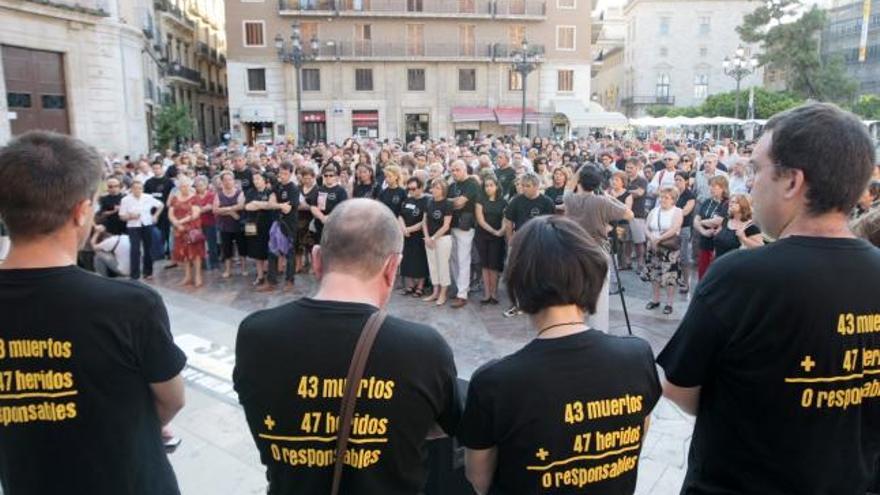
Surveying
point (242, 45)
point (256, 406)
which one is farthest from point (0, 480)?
point (242, 45)

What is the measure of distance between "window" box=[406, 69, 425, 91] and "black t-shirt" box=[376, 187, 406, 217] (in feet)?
105

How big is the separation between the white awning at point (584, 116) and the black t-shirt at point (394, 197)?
3150 cm

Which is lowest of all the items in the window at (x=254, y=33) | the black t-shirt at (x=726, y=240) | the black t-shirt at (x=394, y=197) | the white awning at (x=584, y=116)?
the black t-shirt at (x=726, y=240)

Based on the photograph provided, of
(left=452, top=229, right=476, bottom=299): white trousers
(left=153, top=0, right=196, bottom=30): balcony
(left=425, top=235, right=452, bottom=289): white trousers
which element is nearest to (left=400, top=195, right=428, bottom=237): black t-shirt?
(left=425, top=235, right=452, bottom=289): white trousers

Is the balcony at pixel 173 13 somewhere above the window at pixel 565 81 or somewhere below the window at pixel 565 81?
above

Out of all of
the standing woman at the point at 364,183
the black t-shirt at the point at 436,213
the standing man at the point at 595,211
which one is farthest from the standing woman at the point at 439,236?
the standing man at the point at 595,211

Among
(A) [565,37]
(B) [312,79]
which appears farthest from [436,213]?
(A) [565,37]

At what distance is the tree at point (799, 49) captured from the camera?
4762 centimetres

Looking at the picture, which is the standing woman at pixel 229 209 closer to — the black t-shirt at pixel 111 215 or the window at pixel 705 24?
the black t-shirt at pixel 111 215

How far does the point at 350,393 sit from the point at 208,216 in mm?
8725

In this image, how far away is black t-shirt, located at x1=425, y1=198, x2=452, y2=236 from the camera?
26.7 ft

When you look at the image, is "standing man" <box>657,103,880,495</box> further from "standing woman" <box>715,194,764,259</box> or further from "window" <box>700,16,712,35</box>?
"window" <box>700,16,712,35</box>

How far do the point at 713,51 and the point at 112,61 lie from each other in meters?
59.0

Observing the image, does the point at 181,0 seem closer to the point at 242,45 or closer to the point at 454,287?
the point at 242,45
